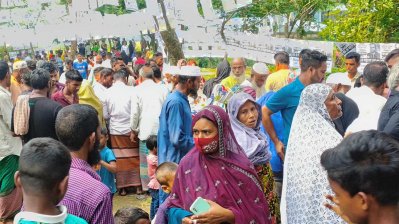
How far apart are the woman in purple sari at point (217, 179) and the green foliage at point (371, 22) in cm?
992

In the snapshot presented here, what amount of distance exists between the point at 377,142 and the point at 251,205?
5.61ft

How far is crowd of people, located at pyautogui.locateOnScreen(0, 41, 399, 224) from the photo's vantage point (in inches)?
85.0

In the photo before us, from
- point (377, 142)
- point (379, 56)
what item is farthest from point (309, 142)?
point (379, 56)

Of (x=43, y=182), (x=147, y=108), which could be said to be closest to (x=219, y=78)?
(x=147, y=108)

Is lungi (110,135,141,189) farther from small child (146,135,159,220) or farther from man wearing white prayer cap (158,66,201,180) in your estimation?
man wearing white prayer cap (158,66,201,180)

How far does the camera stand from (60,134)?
3.01 m

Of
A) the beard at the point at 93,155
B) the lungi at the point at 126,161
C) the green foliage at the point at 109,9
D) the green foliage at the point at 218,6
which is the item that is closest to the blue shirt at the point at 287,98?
the beard at the point at 93,155

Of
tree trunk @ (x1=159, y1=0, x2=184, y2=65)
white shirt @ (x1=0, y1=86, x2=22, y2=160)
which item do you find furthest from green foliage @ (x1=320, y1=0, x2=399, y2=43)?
white shirt @ (x1=0, y1=86, x2=22, y2=160)

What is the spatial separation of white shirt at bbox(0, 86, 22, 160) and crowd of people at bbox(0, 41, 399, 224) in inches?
0.5

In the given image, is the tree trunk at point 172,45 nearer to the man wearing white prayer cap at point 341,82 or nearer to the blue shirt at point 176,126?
the man wearing white prayer cap at point 341,82

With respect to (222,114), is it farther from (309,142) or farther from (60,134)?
(60,134)

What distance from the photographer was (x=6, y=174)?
20.1ft

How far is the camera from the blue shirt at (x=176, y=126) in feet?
18.3

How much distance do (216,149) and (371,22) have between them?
1025cm
